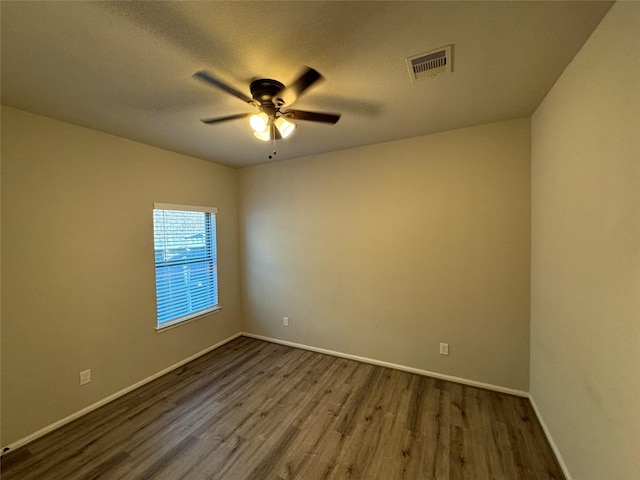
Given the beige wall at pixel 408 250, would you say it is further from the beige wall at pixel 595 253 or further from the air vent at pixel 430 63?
the air vent at pixel 430 63

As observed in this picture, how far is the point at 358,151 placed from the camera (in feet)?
10.2

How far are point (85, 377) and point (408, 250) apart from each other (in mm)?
3345

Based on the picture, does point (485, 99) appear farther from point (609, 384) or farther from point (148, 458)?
point (148, 458)

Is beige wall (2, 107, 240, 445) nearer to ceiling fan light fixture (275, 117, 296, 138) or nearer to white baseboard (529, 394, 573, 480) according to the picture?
ceiling fan light fixture (275, 117, 296, 138)

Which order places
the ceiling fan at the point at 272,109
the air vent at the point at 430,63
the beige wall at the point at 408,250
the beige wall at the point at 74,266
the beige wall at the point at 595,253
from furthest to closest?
the beige wall at the point at 408,250
the beige wall at the point at 74,266
the ceiling fan at the point at 272,109
the air vent at the point at 430,63
the beige wall at the point at 595,253

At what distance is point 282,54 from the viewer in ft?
4.74

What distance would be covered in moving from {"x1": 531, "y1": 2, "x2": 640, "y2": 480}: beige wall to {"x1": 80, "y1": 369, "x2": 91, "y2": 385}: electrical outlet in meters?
3.65

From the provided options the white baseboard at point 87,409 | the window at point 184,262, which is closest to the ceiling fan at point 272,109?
the window at point 184,262

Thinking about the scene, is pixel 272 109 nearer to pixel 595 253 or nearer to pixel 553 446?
pixel 595 253

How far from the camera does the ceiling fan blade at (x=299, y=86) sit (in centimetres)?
131

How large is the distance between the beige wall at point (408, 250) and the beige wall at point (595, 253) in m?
0.45

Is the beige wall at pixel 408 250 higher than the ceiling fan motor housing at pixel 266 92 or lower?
lower

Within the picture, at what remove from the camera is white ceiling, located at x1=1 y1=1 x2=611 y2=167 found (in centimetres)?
117

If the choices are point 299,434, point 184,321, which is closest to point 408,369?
point 299,434
